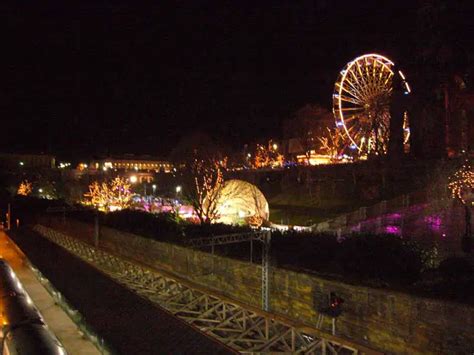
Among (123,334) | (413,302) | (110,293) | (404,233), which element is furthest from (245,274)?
(404,233)

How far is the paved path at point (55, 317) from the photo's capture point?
8.50 metres

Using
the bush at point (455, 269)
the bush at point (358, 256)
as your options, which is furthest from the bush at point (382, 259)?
the bush at point (455, 269)

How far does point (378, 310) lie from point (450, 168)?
21.3 meters

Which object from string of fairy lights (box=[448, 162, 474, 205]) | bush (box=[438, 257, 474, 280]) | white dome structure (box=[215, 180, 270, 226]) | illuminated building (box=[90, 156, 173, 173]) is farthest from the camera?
illuminated building (box=[90, 156, 173, 173])

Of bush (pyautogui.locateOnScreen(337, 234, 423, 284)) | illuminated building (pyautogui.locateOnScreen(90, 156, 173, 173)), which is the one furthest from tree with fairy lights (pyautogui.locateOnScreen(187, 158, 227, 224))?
illuminated building (pyautogui.locateOnScreen(90, 156, 173, 173))

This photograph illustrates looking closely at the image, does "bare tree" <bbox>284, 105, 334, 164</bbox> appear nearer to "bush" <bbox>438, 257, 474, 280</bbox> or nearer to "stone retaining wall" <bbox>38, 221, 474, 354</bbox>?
"stone retaining wall" <bbox>38, 221, 474, 354</bbox>

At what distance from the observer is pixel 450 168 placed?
29328 mm

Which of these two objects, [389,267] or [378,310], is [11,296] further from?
[389,267]

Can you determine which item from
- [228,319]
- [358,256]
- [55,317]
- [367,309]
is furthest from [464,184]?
[55,317]

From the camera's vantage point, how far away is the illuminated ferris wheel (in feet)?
140

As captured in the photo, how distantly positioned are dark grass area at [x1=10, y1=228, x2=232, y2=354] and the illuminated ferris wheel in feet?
105

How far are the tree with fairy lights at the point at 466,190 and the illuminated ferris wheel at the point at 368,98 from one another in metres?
16.2

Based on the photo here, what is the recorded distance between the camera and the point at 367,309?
34.5ft

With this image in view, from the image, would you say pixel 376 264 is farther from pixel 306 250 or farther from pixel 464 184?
pixel 464 184
